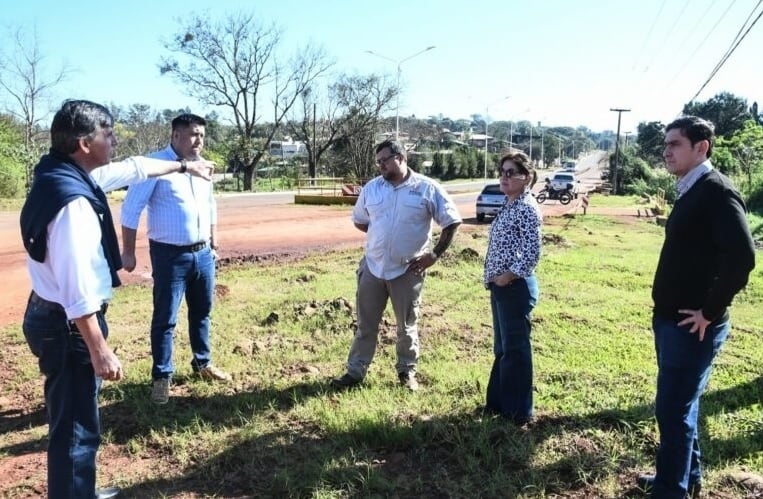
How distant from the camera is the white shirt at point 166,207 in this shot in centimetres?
408

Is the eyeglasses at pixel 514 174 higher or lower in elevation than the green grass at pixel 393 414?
higher

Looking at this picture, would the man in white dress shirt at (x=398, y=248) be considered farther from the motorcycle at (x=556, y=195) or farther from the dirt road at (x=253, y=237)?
the motorcycle at (x=556, y=195)

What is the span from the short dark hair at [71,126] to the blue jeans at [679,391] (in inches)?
104

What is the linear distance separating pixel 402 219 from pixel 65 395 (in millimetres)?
2430

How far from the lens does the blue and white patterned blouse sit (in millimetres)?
3521

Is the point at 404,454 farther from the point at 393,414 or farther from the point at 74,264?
the point at 74,264

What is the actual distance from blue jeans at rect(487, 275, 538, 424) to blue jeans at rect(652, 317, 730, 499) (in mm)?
830

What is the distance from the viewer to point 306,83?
1816 inches

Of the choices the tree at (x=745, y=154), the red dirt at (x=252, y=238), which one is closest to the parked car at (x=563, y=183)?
the tree at (x=745, y=154)

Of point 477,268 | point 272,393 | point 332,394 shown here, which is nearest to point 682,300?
point 332,394

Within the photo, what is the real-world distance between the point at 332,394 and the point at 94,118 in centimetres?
263

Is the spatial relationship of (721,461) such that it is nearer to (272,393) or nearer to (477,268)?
(272,393)

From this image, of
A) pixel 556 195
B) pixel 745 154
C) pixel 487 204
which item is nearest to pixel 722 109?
pixel 745 154

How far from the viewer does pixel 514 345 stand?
362 cm
